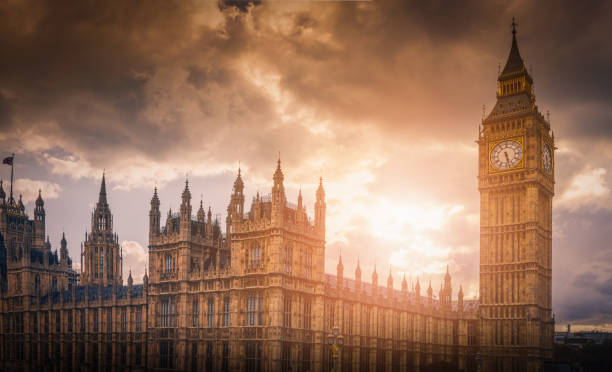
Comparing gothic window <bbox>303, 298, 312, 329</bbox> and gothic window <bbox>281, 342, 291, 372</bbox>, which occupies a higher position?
gothic window <bbox>303, 298, 312, 329</bbox>

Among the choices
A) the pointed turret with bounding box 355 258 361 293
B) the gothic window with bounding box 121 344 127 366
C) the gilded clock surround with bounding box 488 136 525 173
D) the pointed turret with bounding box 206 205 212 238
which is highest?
the gilded clock surround with bounding box 488 136 525 173

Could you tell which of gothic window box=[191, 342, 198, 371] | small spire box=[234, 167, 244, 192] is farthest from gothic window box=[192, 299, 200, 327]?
small spire box=[234, 167, 244, 192]

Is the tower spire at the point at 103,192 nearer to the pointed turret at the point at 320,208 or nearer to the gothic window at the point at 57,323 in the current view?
the gothic window at the point at 57,323

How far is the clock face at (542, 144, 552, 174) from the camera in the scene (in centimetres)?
10750

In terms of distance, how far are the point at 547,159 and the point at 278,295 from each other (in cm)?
5386

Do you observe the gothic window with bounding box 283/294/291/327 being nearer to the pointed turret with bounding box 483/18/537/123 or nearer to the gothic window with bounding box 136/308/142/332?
the gothic window with bounding box 136/308/142/332

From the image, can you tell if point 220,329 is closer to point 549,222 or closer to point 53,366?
point 53,366

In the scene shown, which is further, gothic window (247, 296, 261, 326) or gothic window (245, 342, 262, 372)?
gothic window (247, 296, 261, 326)

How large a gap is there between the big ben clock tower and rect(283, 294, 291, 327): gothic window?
38.7 metres

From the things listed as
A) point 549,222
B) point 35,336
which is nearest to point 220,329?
point 35,336

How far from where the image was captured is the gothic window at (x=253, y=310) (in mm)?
78750

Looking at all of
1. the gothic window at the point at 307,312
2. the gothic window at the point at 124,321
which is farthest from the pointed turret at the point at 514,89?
the gothic window at the point at 124,321

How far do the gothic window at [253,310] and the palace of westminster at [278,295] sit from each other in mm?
182

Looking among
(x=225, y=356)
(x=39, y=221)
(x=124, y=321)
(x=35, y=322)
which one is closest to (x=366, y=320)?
(x=225, y=356)
